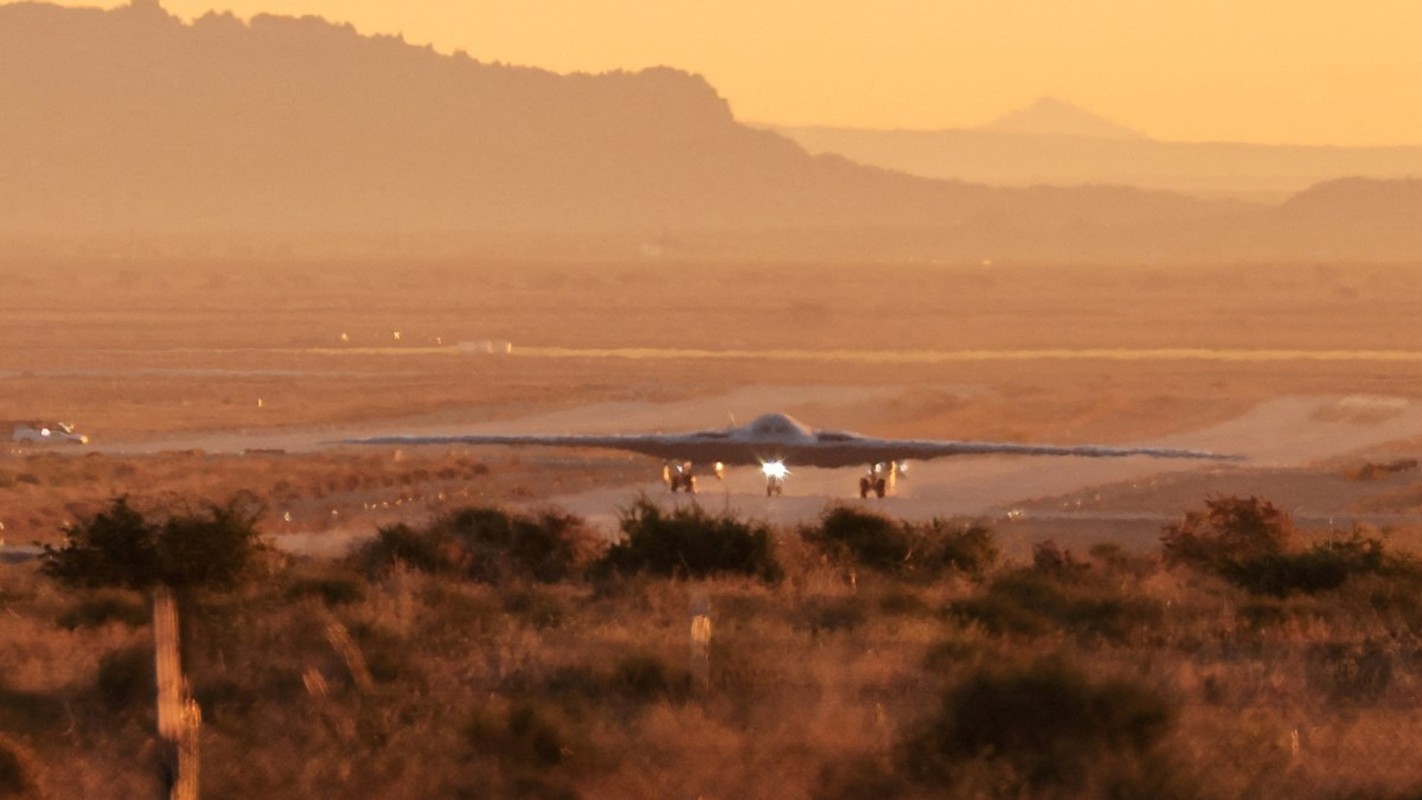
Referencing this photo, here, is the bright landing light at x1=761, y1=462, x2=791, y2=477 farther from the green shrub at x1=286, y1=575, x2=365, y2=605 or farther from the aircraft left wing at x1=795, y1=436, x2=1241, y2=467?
the green shrub at x1=286, y1=575, x2=365, y2=605

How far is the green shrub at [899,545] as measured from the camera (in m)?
29.2

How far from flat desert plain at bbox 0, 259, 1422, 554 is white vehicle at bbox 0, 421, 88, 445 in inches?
57.2

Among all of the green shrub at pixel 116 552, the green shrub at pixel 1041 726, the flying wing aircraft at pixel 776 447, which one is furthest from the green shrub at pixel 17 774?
the flying wing aircraft at pixel 776 447

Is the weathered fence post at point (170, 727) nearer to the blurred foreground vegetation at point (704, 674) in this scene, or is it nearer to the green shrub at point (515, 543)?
the blurred foreground vegetation at point (704, 674)

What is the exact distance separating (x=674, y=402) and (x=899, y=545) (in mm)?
73718

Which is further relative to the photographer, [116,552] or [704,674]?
[116,552]

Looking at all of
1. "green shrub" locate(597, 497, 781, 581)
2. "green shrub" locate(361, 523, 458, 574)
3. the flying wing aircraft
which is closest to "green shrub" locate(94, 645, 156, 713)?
"green shrub" locate(597, 497, 781, 581)

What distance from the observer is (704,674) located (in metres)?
17.0

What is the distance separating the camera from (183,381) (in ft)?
370

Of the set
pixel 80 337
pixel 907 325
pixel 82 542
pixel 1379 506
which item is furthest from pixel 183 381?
pixel 82 542

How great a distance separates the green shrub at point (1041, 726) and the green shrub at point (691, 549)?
36.6 ft

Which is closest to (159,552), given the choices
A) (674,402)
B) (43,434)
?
(43,434)

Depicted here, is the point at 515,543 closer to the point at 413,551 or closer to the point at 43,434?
the point at 413,551

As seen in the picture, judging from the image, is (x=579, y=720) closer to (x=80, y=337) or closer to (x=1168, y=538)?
(x=1168, y=538)
